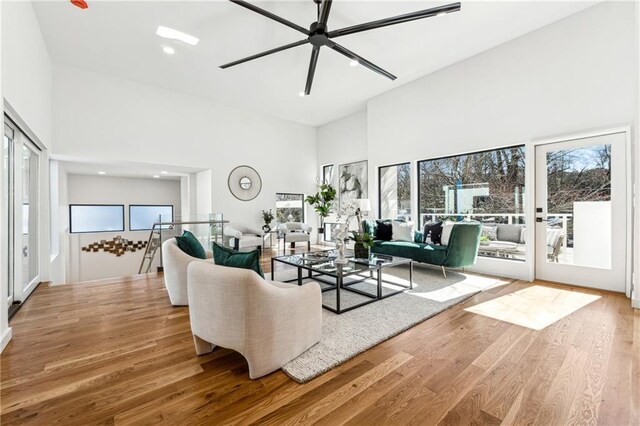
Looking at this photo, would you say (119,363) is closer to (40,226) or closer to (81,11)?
(40,226)

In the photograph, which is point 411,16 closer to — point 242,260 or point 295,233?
point 242,260

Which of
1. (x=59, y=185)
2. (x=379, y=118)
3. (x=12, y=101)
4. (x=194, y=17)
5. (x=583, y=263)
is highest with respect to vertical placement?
(x=194, y=17)

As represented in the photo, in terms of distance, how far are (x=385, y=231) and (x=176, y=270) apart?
3672 millimetres

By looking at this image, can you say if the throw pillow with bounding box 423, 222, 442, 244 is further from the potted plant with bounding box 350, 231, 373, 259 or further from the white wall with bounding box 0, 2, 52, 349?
the white wall with bounding box 0, 2, 52, 349

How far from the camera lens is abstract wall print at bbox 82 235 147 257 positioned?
7.21m

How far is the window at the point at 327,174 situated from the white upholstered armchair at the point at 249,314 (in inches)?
253

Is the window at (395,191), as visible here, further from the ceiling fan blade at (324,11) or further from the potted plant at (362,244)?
the ceiling fan blade at (324,11)

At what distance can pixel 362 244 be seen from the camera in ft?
12.0

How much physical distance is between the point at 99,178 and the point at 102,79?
3416 mm

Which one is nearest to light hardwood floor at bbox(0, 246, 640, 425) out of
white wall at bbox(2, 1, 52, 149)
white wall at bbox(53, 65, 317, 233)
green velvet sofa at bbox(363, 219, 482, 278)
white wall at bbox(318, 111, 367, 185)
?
green velvet sofa at bbox(363, 219, 482, 278)

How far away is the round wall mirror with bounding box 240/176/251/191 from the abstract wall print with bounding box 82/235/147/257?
148 inches

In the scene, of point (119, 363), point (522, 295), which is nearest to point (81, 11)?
point (119, 363)

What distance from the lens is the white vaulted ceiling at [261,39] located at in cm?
344

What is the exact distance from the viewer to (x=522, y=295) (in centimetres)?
338
